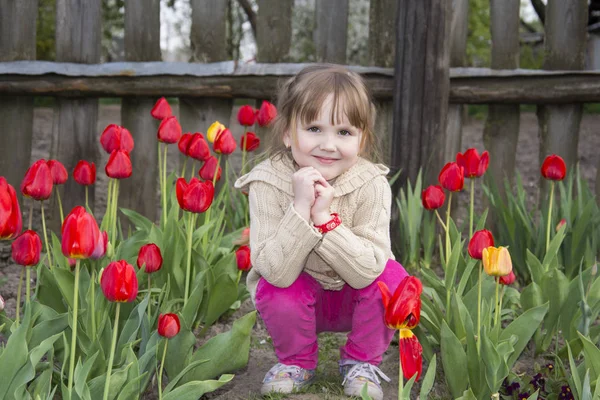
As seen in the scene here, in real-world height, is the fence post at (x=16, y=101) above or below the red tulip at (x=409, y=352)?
above

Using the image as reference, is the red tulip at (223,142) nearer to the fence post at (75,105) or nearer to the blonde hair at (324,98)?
the blonde hair at (324,98)

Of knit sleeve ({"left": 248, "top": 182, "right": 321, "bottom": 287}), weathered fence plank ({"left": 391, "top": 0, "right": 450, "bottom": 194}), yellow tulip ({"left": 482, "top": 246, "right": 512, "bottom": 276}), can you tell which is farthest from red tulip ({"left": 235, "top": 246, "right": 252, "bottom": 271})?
weathered fence plank ({"left": 391, "top": 0, "right": 450, "bottom": 194})

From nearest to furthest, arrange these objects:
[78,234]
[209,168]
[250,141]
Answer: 1. [78,234]
2. [209,168]
3. [250,141]

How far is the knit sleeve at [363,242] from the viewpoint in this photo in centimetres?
204

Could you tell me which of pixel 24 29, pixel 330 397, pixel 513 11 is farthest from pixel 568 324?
pixel 24 29

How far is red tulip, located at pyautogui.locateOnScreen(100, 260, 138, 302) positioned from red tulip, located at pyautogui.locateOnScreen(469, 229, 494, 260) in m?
0.79

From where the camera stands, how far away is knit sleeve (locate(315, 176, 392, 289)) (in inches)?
80.2

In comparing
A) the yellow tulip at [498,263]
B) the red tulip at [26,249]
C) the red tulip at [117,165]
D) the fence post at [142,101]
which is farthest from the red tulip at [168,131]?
the fence post at [142,101]

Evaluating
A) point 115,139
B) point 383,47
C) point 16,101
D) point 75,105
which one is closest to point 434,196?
point 115,139

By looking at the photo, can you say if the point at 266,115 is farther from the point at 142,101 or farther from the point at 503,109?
the point at 503,109

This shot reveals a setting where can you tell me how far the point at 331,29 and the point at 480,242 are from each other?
2088mm

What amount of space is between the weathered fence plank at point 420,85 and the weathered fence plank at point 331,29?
0.38 m

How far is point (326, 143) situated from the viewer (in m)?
2.06

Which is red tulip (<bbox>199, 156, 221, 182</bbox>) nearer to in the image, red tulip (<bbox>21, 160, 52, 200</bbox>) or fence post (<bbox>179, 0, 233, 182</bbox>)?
red tulip (<bbox>21, 160, 52, 200</bbox>)
